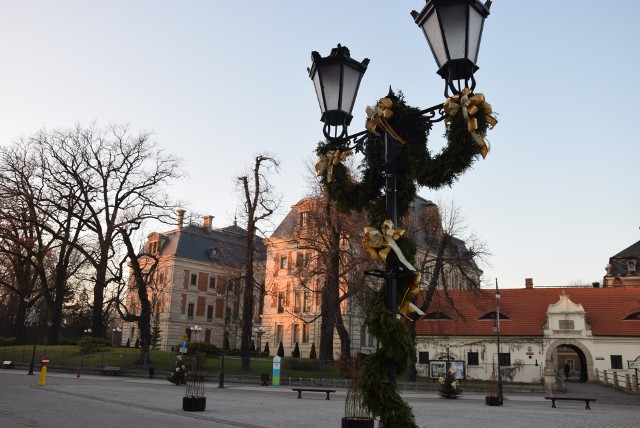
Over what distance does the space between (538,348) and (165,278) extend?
43.4 meters

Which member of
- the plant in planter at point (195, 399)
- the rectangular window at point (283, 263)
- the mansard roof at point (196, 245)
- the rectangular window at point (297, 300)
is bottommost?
the plant in planter at point (195, 399)

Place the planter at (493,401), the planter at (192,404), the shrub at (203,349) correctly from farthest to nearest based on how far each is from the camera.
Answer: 1. the shrub at (203,349)
2. the planter at (493,401)
3. the planter at (192,404)

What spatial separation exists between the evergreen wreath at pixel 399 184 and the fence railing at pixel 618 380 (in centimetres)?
3470

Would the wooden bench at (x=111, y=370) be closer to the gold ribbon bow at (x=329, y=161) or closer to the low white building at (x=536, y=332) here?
the low white building at (x=536, y=332)

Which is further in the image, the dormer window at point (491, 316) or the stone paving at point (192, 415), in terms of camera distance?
the dormer window at point (491, 316)

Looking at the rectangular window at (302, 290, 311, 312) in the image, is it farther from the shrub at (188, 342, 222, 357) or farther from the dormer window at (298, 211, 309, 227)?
the dormer window at (298, 211, 309, 227)

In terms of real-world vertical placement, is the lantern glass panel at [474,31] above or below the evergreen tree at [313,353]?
above

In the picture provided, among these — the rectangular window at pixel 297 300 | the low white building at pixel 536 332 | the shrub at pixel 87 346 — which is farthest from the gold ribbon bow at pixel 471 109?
the rectangular window at pixel 297 300

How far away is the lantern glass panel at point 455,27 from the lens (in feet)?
16.5

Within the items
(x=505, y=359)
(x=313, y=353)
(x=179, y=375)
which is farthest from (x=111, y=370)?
(x=505, y=359)

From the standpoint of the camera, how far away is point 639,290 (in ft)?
143

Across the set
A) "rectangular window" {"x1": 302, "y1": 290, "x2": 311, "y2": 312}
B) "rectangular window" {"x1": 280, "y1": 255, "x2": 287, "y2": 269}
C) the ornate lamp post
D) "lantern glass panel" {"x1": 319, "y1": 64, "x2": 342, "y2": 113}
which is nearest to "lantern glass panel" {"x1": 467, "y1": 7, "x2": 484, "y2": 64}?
the ornate lamp post

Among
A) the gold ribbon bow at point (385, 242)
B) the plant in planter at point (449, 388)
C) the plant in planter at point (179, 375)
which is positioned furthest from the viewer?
the plant in planter at point (179, 375)

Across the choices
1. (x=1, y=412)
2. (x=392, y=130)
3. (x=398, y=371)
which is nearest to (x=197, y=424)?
(x=1, y=412)
